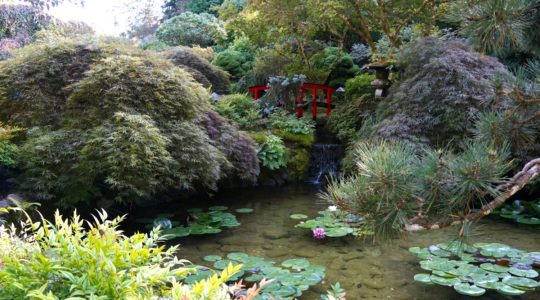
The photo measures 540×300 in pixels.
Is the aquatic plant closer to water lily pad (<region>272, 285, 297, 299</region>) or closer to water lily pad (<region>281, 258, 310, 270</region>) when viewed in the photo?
water lily pad (<region>281, 258, 310, 270</region>)

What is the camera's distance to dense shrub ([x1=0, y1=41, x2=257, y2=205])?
4145mm

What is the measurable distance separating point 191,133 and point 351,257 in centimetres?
207

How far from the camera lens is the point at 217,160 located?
15.9 feet

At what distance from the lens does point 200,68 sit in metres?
8.55

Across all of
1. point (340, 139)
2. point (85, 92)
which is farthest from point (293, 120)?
point (85, 92)

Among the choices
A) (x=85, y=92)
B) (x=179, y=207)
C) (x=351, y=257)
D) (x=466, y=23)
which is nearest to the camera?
(x=466, y=23)

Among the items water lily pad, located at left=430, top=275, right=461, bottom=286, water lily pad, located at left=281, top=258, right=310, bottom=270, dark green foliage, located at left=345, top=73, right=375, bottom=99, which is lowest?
water lily pad, located at left=281, top=258, right=310, bottom=270

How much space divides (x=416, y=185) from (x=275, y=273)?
6.78 ft

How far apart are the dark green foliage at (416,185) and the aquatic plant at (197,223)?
3139 millimetres

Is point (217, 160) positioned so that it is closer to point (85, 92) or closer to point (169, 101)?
point (169, 101)

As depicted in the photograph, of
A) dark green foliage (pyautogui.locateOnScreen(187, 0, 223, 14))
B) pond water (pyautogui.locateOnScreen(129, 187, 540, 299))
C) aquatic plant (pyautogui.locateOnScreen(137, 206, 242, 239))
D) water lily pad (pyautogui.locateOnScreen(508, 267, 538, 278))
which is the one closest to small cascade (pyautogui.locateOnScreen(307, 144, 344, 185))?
pond water (pyautogui.locateOnScreen(129, 187, 540, 299))

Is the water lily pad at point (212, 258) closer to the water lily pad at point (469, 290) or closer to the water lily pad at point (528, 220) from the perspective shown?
the water lily pad at point (469, 290)

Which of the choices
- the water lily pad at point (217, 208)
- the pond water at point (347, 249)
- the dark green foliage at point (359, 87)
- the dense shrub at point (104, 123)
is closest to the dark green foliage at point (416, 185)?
the pond water at point (347, 249)

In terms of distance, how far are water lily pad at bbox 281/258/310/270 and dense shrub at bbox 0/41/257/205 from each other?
1419 mm
